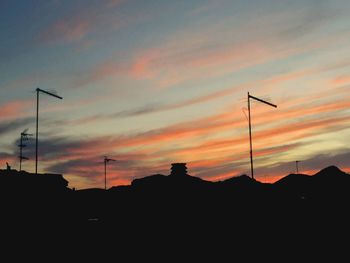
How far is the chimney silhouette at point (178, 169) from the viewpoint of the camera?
1586 inches

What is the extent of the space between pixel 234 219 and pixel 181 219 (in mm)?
4859

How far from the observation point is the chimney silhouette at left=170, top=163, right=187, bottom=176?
4028 cm

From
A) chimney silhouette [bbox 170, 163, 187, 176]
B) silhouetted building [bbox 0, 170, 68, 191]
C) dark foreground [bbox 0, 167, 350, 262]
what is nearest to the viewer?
dark foreground [bbox 0, 167, 350, 262]

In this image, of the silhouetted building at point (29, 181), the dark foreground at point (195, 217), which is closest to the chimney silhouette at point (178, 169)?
the dark foreground at point (195, 217)

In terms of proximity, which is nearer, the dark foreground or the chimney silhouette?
the dark foreground

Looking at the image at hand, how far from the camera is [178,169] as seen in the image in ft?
132

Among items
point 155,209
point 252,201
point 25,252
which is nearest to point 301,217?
point 252,201

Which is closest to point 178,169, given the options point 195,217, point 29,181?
point 195,217

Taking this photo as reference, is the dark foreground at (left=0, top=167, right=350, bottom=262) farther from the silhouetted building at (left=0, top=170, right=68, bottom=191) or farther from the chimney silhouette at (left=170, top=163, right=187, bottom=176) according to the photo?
the chimney silhouette at (left=170, top=163, right=187, bottom=176)

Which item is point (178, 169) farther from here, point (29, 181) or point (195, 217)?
point (29, 181)

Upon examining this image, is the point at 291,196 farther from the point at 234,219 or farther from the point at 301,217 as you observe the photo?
the point at 234,219

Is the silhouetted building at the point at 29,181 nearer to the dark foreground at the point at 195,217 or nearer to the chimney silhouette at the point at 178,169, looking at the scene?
the dark foreground at the point at 195,217

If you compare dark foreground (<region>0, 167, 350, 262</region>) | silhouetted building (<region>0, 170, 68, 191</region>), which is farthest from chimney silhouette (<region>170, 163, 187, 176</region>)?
silhouetted building (<region>0, 170, 68, 191</region>)

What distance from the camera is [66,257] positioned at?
104 ft
